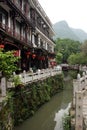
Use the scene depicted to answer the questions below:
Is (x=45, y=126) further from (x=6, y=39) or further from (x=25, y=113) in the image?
(x=6, y=39)

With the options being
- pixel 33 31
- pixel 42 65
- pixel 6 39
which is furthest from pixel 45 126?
pixel 42 65

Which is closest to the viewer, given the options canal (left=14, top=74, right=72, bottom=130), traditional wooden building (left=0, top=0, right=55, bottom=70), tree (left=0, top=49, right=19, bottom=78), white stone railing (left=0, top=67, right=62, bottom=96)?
tree (left=0, top=49, right=19, bottom=78)

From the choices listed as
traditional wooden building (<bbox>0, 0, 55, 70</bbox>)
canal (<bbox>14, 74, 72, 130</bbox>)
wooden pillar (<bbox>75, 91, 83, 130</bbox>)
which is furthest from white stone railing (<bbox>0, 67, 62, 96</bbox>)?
wooden pillar (<bbox>75, 91, 83, 130</bbox>)

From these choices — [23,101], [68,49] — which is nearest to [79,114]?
[23,101]

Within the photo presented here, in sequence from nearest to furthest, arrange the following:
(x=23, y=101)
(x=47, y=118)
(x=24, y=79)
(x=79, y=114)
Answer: (x=79, y=114) → (x=23, y=101) → (x=24, y=79) → (x=47, y=118)

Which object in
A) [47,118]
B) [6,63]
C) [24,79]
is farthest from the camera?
[47,118]

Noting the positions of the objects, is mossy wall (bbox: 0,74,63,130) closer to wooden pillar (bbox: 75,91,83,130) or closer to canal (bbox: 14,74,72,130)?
canal (bbox: 14,74,72,130)

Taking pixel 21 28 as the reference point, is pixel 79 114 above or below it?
below

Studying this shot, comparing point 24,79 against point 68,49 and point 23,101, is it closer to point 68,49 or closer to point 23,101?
point 23,101

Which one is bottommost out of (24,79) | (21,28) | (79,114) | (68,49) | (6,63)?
(79,114)

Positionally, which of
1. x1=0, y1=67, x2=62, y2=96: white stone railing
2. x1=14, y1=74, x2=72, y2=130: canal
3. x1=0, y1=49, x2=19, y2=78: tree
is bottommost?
x1=14, y1=74, x2=72, y2=130: canal

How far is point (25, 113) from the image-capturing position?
15.9m

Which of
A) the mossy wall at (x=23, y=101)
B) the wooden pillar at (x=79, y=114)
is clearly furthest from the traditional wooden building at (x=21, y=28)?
the wooden pillar at (x=79, y=114)

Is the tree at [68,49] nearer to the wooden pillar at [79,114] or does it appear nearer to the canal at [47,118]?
the canal at [47,118]
